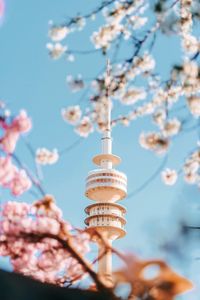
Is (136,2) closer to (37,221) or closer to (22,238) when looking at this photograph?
(37,221)

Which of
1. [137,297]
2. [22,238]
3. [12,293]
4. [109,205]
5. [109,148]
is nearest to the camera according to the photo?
[12,293]

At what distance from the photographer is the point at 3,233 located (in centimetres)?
443

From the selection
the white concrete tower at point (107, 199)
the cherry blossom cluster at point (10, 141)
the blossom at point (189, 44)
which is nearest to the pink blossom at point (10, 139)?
the cherry blossom cluster at point (10, 141)

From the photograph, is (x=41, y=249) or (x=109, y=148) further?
(x=109, y=148)

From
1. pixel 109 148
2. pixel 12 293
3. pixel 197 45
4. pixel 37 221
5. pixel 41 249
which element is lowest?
pixel 12 293

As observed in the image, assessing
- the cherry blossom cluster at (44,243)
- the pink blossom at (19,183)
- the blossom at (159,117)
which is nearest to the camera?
the cherry blossom cluster at (44,243)

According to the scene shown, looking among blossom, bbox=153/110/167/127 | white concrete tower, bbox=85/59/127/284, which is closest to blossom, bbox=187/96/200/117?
blossom, bbox=153/110/167/127

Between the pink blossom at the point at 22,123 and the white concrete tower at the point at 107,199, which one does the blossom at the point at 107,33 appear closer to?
the pink blossom at the point at 22,123

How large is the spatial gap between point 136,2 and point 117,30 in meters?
0.48

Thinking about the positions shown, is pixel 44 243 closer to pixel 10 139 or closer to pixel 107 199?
pixel 10 139

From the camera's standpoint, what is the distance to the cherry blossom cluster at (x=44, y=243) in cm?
427

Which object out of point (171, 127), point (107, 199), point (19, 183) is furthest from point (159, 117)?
point (107, 199)

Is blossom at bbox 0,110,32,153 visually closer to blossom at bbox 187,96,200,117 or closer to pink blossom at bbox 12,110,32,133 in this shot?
pink blossom at bbox 12,110,32,133

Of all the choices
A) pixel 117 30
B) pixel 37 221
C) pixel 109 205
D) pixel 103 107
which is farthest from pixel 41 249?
pixel 109 205
